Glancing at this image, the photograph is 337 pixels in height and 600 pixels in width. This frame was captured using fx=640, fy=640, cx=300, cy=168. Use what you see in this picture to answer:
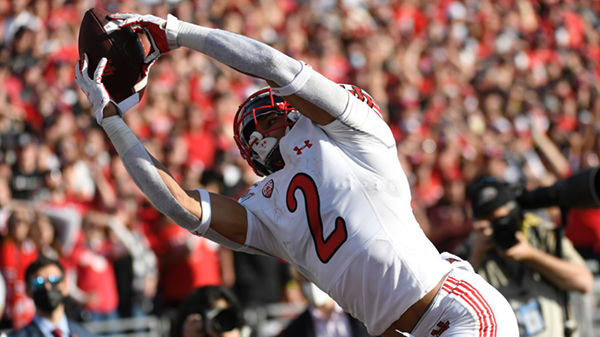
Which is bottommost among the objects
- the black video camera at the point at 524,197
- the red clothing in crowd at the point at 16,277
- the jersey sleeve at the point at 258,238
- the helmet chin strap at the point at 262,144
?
the red clothing in crowd at the point at 16,277

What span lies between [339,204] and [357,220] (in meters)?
0.10

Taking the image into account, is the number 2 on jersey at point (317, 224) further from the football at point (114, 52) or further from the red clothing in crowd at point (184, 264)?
the red clothing in crowd at point (184, 264)

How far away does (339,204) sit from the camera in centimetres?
262

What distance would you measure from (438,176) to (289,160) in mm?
5310

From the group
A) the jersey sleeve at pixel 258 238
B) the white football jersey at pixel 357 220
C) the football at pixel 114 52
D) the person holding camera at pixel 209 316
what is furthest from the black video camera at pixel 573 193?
the football at pixel 114 52

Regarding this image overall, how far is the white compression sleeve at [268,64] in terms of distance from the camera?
8.23ft

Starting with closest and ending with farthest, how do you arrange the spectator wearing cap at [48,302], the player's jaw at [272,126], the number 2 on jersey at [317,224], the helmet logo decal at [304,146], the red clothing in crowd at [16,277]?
the number 2 on jersey at [317,224] < the helmet logo decal at [304,146] < the player's jaw at [272,126] < the spectator wearing cap at [48,302] < the red clothing in crowd at [16,277]

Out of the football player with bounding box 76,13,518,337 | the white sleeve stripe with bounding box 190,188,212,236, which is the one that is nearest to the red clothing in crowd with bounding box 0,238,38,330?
the white sleeve stripe with bounding box 190,188,212,236

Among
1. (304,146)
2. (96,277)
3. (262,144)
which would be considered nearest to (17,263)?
(96,277)

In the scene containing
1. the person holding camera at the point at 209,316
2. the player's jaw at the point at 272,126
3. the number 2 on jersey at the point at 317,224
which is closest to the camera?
the number 2 on jersey at the point at 317,224

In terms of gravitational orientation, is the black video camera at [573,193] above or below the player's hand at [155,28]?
below

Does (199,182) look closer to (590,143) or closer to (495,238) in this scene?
(495,238)

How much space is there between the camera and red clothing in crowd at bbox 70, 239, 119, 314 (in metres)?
5.80

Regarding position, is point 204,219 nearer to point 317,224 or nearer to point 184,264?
point 317,224
